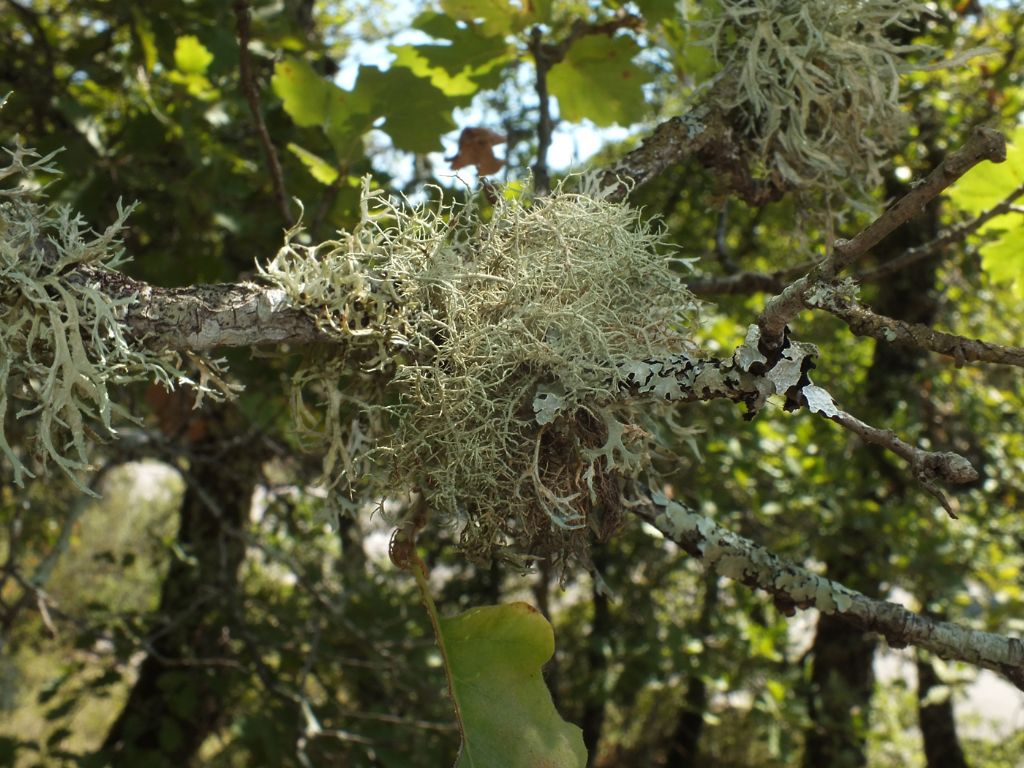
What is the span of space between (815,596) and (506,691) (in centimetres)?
35

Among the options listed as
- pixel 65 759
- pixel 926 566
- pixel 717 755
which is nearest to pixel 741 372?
pixel 926 566

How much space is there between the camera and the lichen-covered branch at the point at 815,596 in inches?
38.5

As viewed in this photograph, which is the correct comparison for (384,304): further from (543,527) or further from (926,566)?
(926,566)

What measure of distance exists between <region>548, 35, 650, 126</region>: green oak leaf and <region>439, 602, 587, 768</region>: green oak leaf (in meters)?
0.93

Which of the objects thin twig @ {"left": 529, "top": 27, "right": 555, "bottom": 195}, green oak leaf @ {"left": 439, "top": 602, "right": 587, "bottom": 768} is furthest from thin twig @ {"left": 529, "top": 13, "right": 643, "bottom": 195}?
green oak leaf @ {"left": 439, "top": 602, "right": 587, "bottom": 768}

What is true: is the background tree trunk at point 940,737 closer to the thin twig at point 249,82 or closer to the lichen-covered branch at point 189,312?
the thin twig at point 249,82

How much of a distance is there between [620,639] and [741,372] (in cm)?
207

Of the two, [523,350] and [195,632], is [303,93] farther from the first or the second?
[195,632]

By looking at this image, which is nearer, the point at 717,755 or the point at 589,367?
the point at 589,367

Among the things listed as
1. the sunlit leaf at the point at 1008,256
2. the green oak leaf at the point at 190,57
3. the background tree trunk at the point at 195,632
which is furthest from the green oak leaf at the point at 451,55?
the background tree trunk at the point at 195,632

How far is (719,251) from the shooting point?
1.59m

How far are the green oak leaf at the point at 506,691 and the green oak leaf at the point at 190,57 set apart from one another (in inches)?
60.1

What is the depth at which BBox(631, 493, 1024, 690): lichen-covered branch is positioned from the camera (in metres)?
0.98

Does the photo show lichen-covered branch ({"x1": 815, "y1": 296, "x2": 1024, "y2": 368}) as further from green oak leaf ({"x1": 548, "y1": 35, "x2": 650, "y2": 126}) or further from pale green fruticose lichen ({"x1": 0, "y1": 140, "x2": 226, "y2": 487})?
green oak leaf ({"x1": 548, "y1": 35, "x2": 650, "y2": 126})
